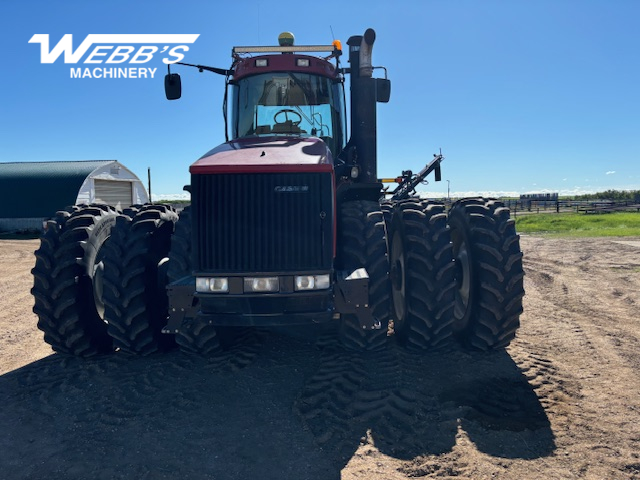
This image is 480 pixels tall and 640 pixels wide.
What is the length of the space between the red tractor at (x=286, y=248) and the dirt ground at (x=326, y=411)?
1.20 ft

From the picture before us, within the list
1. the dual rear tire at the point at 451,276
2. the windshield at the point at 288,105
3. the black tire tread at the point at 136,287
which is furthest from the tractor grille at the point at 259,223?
the windshield at the point at 288,105

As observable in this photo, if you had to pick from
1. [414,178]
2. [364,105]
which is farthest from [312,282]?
[414,178]

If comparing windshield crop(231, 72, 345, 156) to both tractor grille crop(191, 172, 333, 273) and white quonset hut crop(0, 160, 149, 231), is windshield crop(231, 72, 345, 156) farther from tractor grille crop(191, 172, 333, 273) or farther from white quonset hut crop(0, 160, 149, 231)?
white quonset hut crop(0, 160, 149, 231)

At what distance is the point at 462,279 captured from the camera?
569 centimetres

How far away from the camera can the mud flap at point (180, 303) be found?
416 cm

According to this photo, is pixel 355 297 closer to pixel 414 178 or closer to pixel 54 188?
pixel 414 178

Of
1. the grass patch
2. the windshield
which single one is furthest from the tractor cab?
the grass patch

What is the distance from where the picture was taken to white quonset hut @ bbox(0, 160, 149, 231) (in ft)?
92.5

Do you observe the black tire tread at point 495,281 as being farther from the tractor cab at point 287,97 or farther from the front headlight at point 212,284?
the front headlight at point 212,284

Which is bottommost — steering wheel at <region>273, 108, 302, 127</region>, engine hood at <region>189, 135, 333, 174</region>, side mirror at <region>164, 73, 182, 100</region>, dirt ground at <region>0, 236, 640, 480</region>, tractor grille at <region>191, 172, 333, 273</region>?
dirt ground at <region>0, 236, 640, 480</region>

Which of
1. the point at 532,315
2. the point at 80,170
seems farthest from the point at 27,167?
the point at 532,315

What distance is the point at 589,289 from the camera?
29.5 feet

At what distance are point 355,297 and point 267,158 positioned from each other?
1.49m

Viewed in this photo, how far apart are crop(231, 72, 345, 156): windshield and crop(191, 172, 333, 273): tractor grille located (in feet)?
5.36
